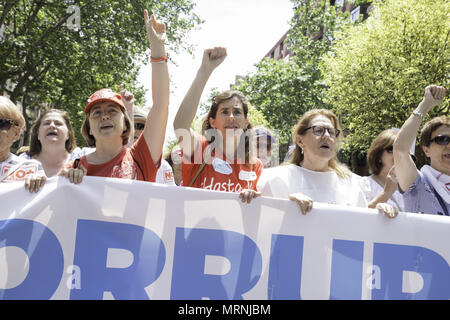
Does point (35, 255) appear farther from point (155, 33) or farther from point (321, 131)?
point (321, 131)

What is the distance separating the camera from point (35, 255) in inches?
88.5

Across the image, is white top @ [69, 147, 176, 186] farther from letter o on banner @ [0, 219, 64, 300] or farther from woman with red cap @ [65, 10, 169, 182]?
letter o on banner @ [0, 219, 64, 300]

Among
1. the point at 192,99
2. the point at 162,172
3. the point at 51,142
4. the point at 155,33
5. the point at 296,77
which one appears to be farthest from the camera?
the point at 296,77

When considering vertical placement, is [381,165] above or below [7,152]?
above

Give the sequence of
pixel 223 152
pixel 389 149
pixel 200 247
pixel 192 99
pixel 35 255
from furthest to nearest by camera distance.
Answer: pixel 389 149 < pixel 223 152 < pixel 192 99 < pixel 200 247 < pixel 35 255

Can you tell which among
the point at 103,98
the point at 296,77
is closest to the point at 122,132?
the point at 103,98

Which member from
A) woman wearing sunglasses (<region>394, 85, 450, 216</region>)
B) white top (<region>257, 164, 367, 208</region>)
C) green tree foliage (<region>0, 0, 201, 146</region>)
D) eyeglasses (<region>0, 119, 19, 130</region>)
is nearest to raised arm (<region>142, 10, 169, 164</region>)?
white top (<region>257, 164, 367, 208</region>)

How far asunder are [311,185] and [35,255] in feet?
5.41

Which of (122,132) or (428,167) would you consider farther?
(428,167)

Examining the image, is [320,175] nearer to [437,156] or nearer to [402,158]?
[402,158]

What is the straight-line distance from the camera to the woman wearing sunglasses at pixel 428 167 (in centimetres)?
279

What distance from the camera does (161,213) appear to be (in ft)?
7.86

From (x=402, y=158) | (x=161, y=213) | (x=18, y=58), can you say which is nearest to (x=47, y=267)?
(x=161, y=213)

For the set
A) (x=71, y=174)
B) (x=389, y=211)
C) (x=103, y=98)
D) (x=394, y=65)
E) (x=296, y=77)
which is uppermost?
(x=296, y=77)
